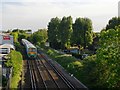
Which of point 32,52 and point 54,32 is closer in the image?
point 32,52

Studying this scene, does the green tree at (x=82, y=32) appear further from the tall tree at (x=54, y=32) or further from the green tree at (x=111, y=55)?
the green tree at (x=111, y=55)

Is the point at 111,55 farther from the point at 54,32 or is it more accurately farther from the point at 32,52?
the point at 54,32

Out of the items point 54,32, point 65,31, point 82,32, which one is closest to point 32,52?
point 82,32

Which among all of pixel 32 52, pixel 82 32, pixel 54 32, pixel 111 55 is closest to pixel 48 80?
pixel 111 55

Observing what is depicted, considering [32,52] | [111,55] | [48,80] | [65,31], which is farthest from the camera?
[65,31]

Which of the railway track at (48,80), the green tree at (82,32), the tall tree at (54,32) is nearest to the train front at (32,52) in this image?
the green tree at (82,32)

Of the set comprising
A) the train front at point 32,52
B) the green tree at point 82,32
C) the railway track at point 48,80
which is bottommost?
the railway track at point 48,80

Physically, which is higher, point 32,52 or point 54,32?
point 54,32

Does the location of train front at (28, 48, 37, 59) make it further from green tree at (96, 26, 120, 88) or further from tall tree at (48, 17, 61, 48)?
green tree at (96, 26, 120, 88)

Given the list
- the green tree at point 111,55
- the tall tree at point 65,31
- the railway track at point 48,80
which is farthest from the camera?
the tall tree at point 65,31

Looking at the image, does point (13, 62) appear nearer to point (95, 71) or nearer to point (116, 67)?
point (95, 71)

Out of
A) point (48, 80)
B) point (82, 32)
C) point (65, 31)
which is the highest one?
point (65, 31)

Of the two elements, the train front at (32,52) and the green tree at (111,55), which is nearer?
the green tree at (111,55)

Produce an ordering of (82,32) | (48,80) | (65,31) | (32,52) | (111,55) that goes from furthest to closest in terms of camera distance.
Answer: (65,31) < (82,32) < (32,52) < (48,80) < (111,55)
